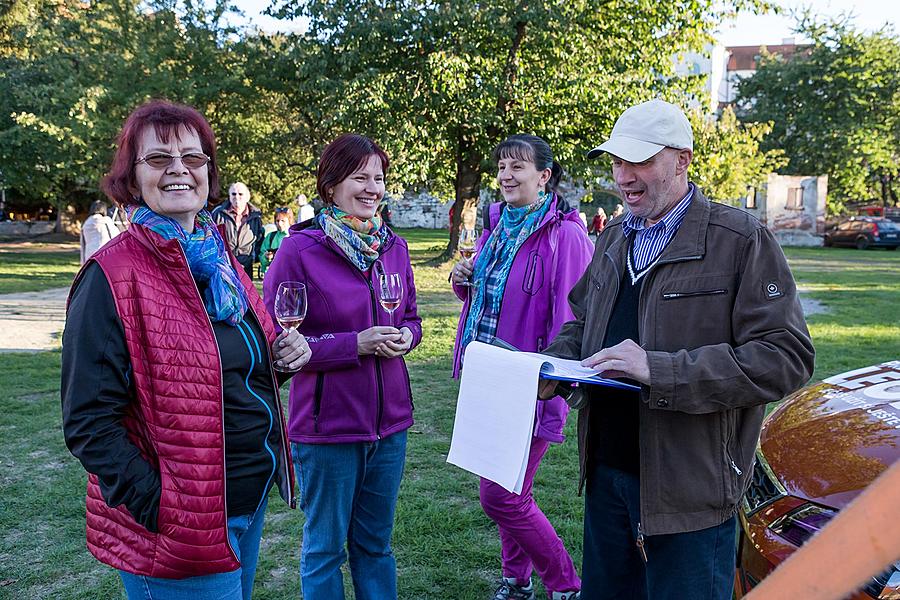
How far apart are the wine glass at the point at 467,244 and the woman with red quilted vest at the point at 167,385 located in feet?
5.82

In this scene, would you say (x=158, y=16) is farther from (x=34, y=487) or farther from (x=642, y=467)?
(x=642, y=467)

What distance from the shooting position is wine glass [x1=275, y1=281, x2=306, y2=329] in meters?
2.70

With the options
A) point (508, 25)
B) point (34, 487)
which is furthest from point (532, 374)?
point (508, 25)

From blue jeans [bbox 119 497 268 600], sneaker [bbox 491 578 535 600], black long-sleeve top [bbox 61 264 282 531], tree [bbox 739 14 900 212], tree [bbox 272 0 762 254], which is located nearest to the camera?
black long-sleeve top [bbox 61 264 282 531]

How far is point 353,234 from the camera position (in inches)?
125

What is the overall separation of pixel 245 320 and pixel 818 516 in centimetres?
223

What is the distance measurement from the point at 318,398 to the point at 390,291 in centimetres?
55

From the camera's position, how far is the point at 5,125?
902 inches

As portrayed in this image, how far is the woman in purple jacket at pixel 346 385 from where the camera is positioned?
3.11 meters

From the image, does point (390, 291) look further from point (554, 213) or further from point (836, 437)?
point (836, 437)

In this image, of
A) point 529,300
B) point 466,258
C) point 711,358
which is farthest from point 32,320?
point 711,358

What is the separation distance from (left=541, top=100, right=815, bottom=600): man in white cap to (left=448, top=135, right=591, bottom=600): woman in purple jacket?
38.7 inches

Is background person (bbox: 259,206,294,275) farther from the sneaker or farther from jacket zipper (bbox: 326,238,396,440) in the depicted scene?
jacket zipper (bbox: 326,238,396,440)

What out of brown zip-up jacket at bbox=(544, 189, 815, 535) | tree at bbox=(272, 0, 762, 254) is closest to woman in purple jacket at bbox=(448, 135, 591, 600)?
brown zip-up jacket at bbox=(544, 189, 815, 535)
